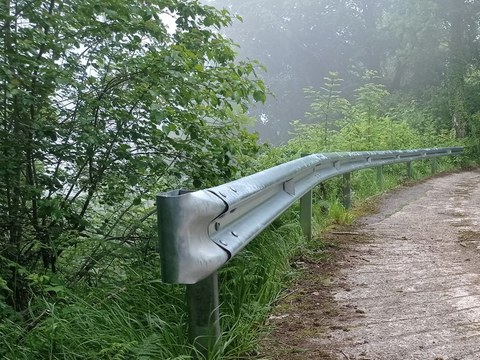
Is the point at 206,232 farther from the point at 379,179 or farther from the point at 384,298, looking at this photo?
the point at 379,179

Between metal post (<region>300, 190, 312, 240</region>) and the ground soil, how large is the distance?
0.52 feet

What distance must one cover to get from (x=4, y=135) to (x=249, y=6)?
53.5 meters

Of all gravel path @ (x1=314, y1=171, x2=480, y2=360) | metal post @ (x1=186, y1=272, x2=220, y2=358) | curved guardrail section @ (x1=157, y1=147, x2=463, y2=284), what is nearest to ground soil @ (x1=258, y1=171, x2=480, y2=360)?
gravel path @ (x1=314, y1=171, x2=480, y2=360)

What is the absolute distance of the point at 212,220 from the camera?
6.53 ft

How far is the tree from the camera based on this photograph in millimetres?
3486

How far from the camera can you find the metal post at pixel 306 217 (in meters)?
4.43

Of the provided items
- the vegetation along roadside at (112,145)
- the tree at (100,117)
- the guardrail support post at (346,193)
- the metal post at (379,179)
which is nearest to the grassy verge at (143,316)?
the vegetation along roadside at (112,145)

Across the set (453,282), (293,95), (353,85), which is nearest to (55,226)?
(453,282)

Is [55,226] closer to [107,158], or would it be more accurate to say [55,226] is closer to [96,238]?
[96,238]

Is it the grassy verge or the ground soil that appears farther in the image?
the ground soil

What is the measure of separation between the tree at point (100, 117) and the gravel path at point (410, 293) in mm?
1446

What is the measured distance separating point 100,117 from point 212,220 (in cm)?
218

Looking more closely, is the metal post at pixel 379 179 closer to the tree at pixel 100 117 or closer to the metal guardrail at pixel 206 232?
the tree at pixel 100 117

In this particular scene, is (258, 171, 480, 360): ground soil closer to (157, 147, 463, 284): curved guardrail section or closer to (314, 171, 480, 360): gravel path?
(314, 171, 480, 360): gravel path
